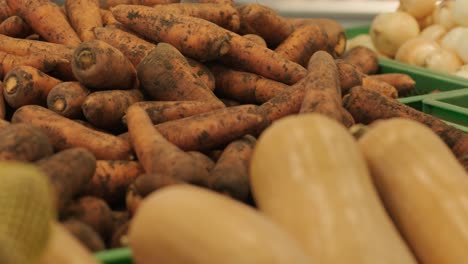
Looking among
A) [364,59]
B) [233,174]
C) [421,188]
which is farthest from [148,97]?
[364,59]

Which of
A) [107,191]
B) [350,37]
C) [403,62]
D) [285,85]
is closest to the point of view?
[107,191]

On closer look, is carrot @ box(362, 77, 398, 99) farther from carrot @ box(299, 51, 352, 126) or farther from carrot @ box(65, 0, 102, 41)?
carrot @ box(65, 0, 102, 41)

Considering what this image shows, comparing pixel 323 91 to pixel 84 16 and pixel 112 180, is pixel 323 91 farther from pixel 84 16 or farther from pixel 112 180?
pixel 84 16

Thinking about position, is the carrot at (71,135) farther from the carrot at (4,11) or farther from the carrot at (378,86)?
the carrot at (378,86)

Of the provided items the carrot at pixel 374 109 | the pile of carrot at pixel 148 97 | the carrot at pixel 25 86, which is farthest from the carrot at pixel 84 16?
the carrot at pixel 374 109

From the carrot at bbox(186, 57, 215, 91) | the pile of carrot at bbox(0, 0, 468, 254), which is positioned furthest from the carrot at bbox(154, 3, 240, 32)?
the carrot at bbox(186, 57, 215, 91)

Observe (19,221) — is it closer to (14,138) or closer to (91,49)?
(14,138)

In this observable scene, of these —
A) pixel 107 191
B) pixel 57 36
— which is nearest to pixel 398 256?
pixel 107 191

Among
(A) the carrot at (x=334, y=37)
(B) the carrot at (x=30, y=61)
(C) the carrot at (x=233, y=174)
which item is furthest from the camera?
(A) the carrot at (x=334, y=37)
